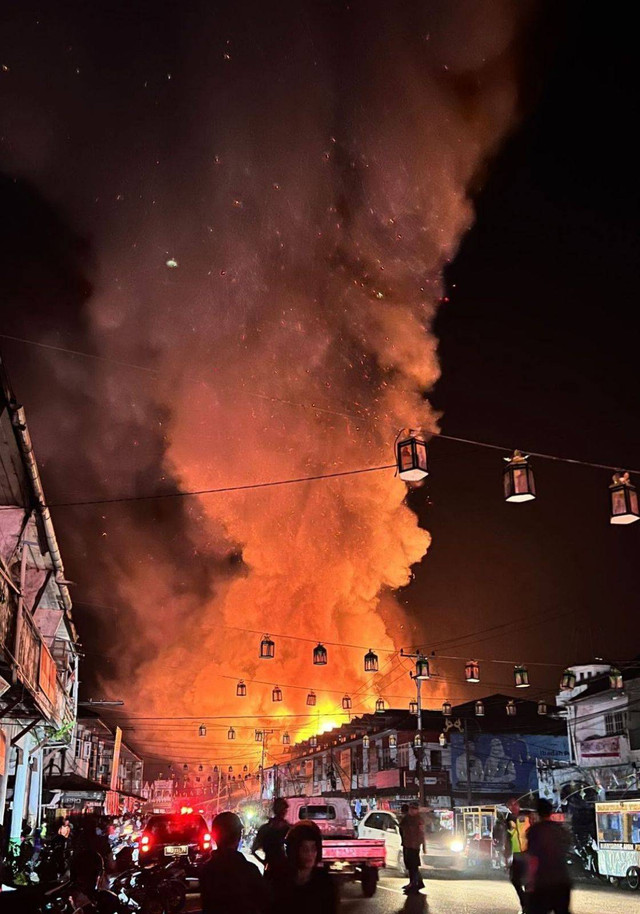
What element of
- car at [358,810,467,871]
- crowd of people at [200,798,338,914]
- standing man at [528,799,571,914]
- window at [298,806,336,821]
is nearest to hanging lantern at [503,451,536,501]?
standing man at [528,799,571,914]

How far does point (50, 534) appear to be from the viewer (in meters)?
19.3

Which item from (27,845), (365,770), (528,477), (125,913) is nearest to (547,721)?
(365,770)

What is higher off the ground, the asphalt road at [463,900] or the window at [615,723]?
the window at [615,723]

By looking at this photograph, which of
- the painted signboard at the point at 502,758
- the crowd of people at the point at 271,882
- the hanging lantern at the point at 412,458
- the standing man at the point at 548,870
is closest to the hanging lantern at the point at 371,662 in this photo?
the hanging lantern at the point at 412,458

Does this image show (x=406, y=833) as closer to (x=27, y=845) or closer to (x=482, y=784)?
(x=27, y=845)

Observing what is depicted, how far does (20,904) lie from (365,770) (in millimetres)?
67955

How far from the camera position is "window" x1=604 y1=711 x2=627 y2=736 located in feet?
150

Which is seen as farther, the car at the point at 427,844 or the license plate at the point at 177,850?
the car at the point at 427,844

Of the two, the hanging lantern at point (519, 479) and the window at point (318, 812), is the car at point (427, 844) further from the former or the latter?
the hanging lantern at point (519, 479)

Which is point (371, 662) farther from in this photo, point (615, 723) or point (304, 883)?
point (304, 883)

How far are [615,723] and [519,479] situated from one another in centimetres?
3812

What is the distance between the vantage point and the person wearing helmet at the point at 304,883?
4961mm

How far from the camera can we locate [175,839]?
1873 cm

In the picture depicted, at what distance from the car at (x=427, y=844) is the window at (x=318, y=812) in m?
3.25
